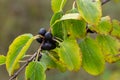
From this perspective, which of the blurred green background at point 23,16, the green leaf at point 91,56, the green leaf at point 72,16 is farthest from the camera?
the blurred green background at point 23,16

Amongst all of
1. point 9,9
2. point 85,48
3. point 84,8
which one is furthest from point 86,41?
point 9,9

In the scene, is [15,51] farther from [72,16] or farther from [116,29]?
[116,29]

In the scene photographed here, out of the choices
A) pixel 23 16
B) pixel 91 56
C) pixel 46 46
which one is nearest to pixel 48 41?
pixel 46 46

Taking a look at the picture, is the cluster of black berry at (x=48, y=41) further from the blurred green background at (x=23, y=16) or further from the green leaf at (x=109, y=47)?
the blurred green background at (x=23, y=16)

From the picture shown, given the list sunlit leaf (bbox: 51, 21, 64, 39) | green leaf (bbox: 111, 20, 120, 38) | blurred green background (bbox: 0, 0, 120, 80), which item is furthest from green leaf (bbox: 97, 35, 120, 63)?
blurred green background (bbox: 0, 0, 120, 80)

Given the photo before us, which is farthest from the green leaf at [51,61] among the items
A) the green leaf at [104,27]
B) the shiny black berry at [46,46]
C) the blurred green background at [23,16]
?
the blurred green background at [23,16]
